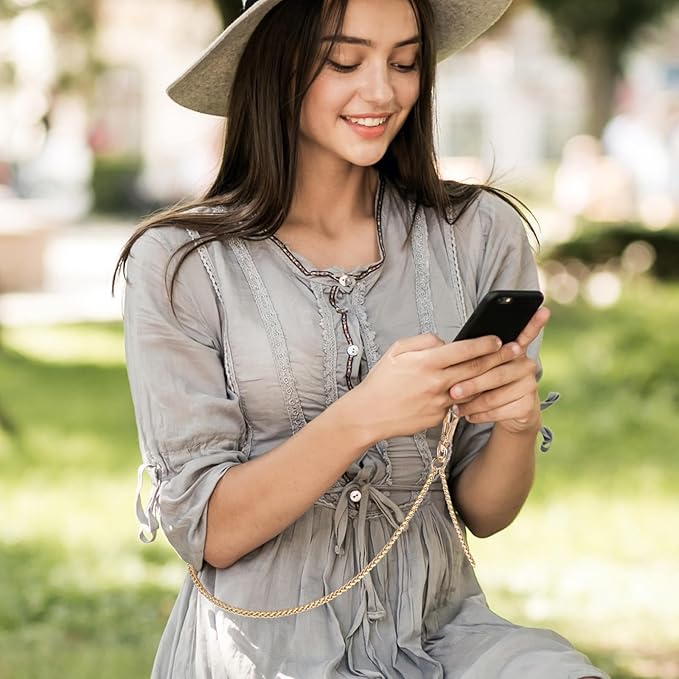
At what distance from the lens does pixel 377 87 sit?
2.64 meters

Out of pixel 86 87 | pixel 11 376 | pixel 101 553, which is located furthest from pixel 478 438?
pixel 86 87

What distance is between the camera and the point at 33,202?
30688 millimetres

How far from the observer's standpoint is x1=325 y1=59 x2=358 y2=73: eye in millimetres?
2678

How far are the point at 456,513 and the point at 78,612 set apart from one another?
286 cm

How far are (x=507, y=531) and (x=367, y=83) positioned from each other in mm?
3972

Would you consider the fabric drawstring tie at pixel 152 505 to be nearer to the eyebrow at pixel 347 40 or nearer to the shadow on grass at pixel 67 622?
the eyebrow at pixel 347 40

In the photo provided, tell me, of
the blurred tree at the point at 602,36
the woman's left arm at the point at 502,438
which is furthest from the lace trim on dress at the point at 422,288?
the blurred tree at the point at 602,36

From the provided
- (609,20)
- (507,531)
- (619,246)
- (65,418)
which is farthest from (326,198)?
(609,20)

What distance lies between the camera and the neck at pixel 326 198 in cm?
290

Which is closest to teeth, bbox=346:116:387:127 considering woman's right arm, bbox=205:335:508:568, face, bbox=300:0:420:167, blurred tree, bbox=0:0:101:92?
face, bbox=300:0:420:167

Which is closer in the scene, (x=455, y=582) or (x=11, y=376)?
(x=455, y=582)

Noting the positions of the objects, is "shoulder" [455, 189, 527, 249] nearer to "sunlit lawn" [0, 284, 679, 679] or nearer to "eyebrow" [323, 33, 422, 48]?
"eyebrow" [323, 33, 422, 48]

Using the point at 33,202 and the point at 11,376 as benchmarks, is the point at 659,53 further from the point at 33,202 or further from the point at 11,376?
the point at 11,376

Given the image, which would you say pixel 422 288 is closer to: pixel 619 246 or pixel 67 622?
pixel 67 622
